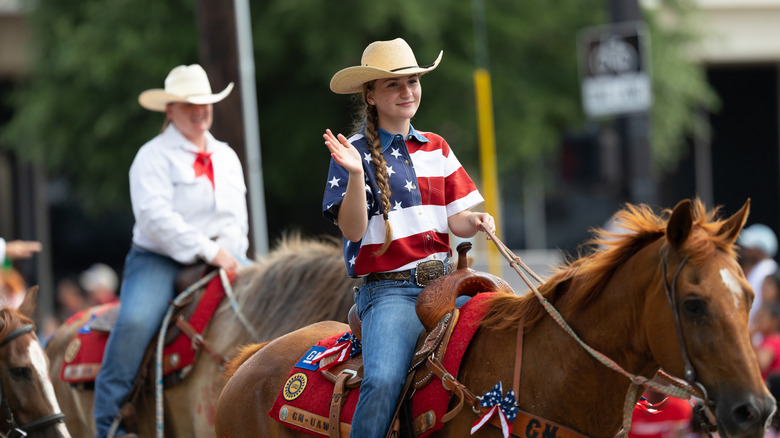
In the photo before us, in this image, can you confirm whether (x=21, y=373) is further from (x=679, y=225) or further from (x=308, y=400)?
(x=679, y=225)

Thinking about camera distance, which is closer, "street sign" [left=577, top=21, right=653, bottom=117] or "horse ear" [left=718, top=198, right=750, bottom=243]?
"horse ear" [left=718, top=198, right=750, bottom=243]

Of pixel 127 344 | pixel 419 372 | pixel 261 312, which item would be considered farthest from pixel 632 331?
pixel 127 344

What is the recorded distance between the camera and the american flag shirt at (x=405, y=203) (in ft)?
12.7

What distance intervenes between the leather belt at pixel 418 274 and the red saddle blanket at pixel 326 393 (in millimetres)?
197

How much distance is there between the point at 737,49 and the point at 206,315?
17.7m

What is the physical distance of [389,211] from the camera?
3.86 metres

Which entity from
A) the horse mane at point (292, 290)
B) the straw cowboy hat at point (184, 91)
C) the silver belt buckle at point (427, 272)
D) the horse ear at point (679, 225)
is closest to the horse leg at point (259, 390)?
the silver belt buckle at point (427, 272)

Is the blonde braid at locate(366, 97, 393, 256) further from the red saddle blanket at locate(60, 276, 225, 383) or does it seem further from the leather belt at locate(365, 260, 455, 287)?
the red saddle blanket at locate(60, 276, 225, 383)

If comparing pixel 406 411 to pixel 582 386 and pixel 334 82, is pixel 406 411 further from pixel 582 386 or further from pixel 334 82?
pixel 334 82

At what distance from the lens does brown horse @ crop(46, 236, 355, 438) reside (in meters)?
A: 5.64

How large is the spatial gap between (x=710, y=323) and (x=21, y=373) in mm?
3299

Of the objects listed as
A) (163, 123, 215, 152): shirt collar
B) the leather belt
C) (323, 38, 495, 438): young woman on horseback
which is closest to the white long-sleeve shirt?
(163, 123, 215, 152): shirt collar

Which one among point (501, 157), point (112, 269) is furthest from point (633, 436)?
point (112, 269)

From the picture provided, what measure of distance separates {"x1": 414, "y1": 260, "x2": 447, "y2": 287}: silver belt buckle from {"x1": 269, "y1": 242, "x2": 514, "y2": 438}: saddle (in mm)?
85
